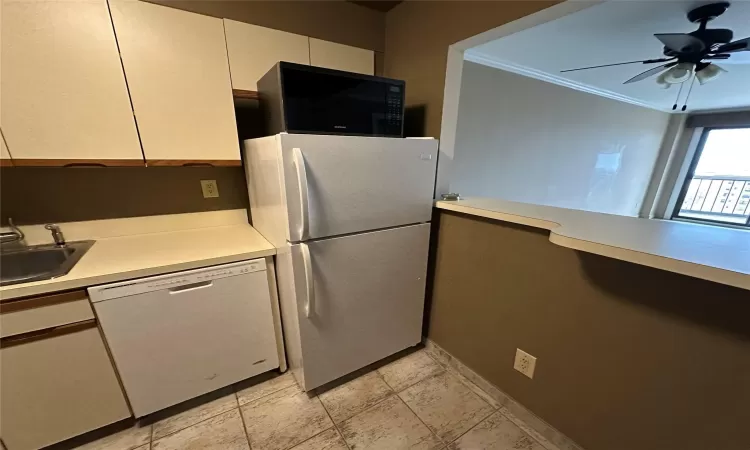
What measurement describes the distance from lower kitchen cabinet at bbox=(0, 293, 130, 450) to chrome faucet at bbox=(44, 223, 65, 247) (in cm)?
56

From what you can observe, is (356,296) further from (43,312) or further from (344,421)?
(43,312)

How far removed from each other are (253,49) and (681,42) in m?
2.73

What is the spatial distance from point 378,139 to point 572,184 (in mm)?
3412

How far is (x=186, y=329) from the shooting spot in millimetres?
1286

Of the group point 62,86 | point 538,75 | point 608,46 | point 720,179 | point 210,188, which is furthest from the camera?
point 720,179

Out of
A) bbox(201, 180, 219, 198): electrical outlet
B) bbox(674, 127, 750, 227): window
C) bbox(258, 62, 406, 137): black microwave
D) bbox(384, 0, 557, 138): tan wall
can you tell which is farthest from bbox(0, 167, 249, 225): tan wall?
bbox(674, 127, 750, 227): window

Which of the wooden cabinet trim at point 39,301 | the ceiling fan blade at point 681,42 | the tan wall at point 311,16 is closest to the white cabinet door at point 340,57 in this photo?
the tan wall at point 311,16

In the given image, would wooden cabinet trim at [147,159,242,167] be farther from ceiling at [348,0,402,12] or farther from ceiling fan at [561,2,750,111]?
ceiling fan at [561,2,750,111]

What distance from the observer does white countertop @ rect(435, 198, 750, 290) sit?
0.70 m

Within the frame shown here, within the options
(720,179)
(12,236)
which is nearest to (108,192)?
(12,236)

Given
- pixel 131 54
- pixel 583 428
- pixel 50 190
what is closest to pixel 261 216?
pixel 131 54

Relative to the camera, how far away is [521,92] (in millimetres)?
2652

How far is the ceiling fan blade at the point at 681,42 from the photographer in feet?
5.71

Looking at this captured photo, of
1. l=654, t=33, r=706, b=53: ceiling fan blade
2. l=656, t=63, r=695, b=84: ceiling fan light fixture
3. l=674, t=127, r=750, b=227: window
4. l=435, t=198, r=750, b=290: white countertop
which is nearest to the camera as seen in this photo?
l=435, t=198, r=750, b=290: white countertop
